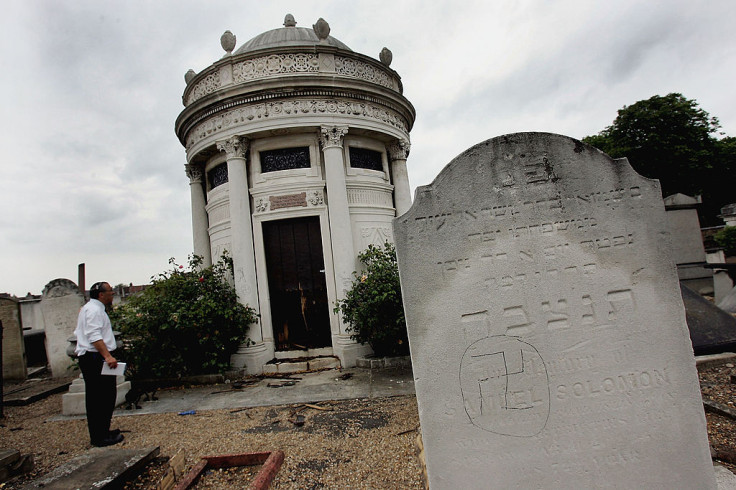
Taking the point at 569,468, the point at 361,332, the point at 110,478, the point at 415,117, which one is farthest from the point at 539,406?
the point at 415,117

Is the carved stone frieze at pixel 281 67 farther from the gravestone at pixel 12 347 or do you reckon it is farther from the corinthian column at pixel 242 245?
the gravestone at pixel 12 347

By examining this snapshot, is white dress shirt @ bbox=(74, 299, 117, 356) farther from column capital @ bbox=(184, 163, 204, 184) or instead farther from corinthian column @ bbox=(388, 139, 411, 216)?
corinthian column @ bbox=(388, 139, 411, 216)

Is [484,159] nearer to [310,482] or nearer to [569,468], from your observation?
[569,468]

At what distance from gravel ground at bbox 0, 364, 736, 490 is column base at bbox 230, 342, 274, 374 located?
206 centimetres

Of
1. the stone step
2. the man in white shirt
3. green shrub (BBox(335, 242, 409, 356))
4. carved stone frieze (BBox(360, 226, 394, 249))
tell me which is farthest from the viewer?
carved stone frieze (BBox(360, 226, 394, 249))

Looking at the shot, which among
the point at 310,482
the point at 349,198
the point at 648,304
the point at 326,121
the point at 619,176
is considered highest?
the point at 326,121

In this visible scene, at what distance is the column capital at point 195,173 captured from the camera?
9.16m

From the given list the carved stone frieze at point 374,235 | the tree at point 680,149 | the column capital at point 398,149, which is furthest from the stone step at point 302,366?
the tree at point 680,149

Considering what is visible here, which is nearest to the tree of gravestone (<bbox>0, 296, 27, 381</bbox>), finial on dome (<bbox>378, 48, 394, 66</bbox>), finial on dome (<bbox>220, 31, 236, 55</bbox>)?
finial on dome (<bbox>378, 48, 394, 66</bbox>)

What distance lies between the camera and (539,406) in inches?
93.7

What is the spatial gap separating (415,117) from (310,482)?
841 centimetres

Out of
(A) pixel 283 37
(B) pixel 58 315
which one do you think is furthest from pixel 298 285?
(A) pixel 283 37

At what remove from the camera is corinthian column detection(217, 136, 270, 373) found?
743 centimetres

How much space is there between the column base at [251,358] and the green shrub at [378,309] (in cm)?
166
